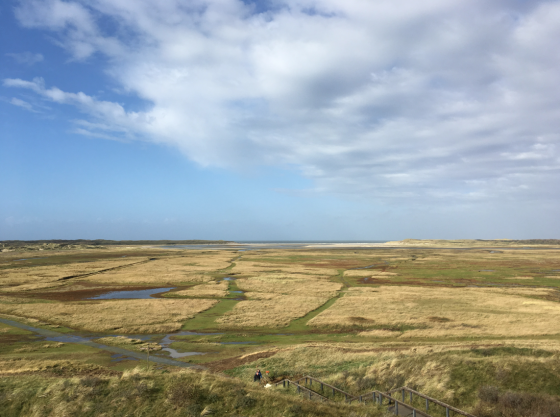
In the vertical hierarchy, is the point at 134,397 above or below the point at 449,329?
above

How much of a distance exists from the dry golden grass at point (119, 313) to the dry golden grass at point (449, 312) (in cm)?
1856

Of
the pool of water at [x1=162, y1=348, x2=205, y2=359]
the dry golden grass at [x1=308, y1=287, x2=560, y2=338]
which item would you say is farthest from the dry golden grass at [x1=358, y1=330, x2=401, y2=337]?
the pool of water at [x1=162, y1=348, x2=205, y2=359]

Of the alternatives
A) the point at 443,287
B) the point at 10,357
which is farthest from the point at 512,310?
the point at 10,357

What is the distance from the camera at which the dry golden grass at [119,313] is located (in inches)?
1572

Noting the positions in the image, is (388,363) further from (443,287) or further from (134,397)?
(443,287)

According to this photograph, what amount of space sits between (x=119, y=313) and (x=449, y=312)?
45.3 metres

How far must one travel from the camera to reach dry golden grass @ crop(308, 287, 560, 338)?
37.2 metres

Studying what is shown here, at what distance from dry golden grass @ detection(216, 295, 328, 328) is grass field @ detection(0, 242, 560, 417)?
17 centimetres

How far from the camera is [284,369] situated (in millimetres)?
25359

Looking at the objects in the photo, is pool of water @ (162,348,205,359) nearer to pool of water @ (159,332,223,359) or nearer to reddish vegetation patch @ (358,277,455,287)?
pool of water @ (159,332,223,359)

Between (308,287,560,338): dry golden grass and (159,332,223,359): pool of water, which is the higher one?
(308,287,560,338): dry golden grass

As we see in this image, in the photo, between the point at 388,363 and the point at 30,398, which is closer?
the point at 30,398

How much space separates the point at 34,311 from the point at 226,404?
44826 millimetres

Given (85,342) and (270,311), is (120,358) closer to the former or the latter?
(85,342)
